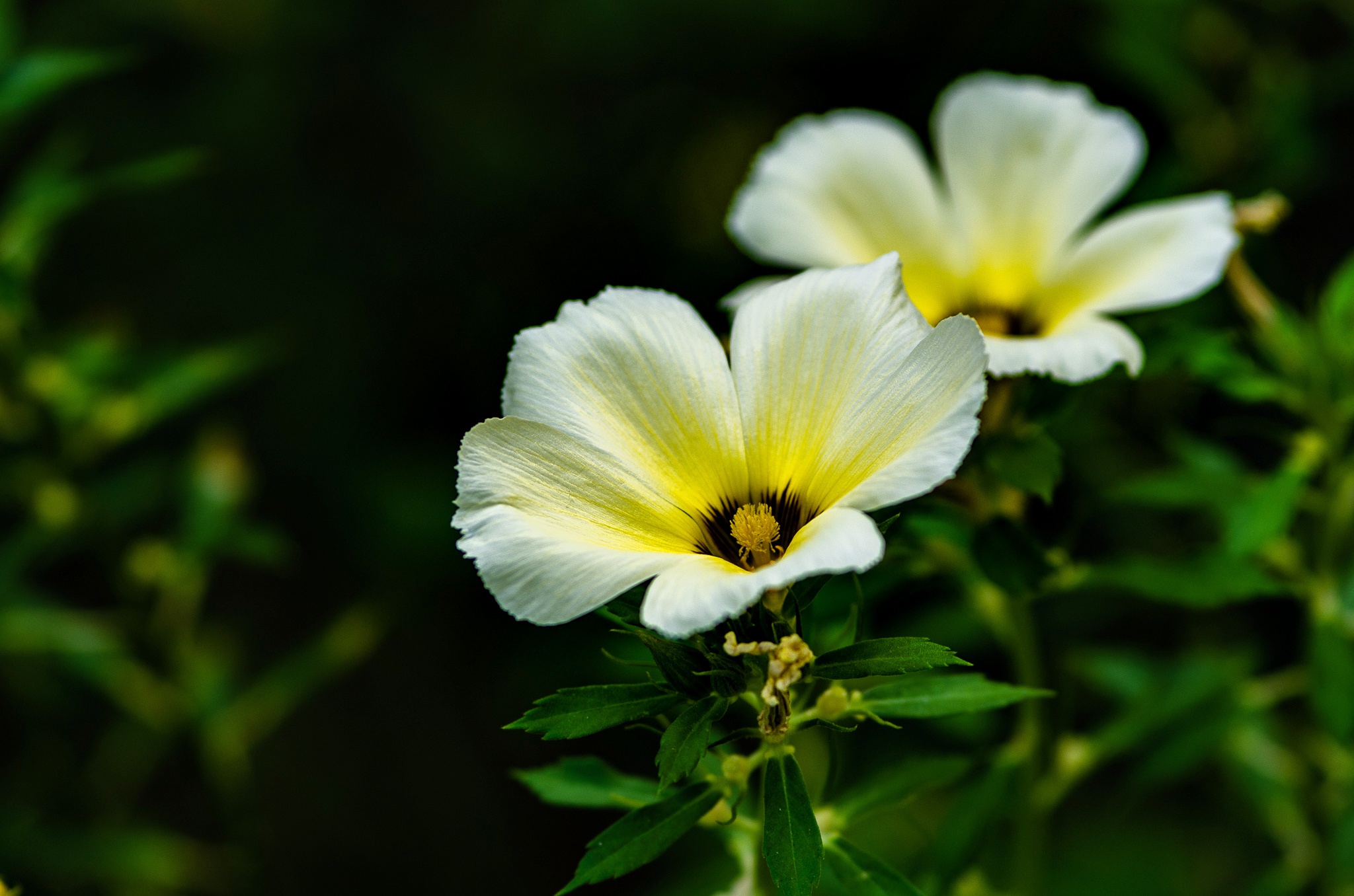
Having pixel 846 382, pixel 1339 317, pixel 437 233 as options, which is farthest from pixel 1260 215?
pixel 437 233

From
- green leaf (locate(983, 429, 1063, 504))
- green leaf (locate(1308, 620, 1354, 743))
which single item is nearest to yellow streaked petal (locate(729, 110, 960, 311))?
green leaf (locate(983, 429, 1063, 504))

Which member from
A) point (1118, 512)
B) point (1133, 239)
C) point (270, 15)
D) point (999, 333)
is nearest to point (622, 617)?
point (999, 333)

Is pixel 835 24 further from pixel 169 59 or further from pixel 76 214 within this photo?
pixel 76 214

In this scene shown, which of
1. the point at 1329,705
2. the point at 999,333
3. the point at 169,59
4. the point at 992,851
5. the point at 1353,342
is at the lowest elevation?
the point at 992,851

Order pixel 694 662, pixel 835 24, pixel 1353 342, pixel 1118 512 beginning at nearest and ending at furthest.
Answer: pixel 694 662 → pixel 1353 342 → pixel 1118 512 → pixel 835 24

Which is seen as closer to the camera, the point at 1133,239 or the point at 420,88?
the point at 1133,239

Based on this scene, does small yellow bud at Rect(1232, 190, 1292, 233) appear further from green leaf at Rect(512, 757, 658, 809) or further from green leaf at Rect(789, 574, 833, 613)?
green leaf at Rect(512, 757, 658, 809)
